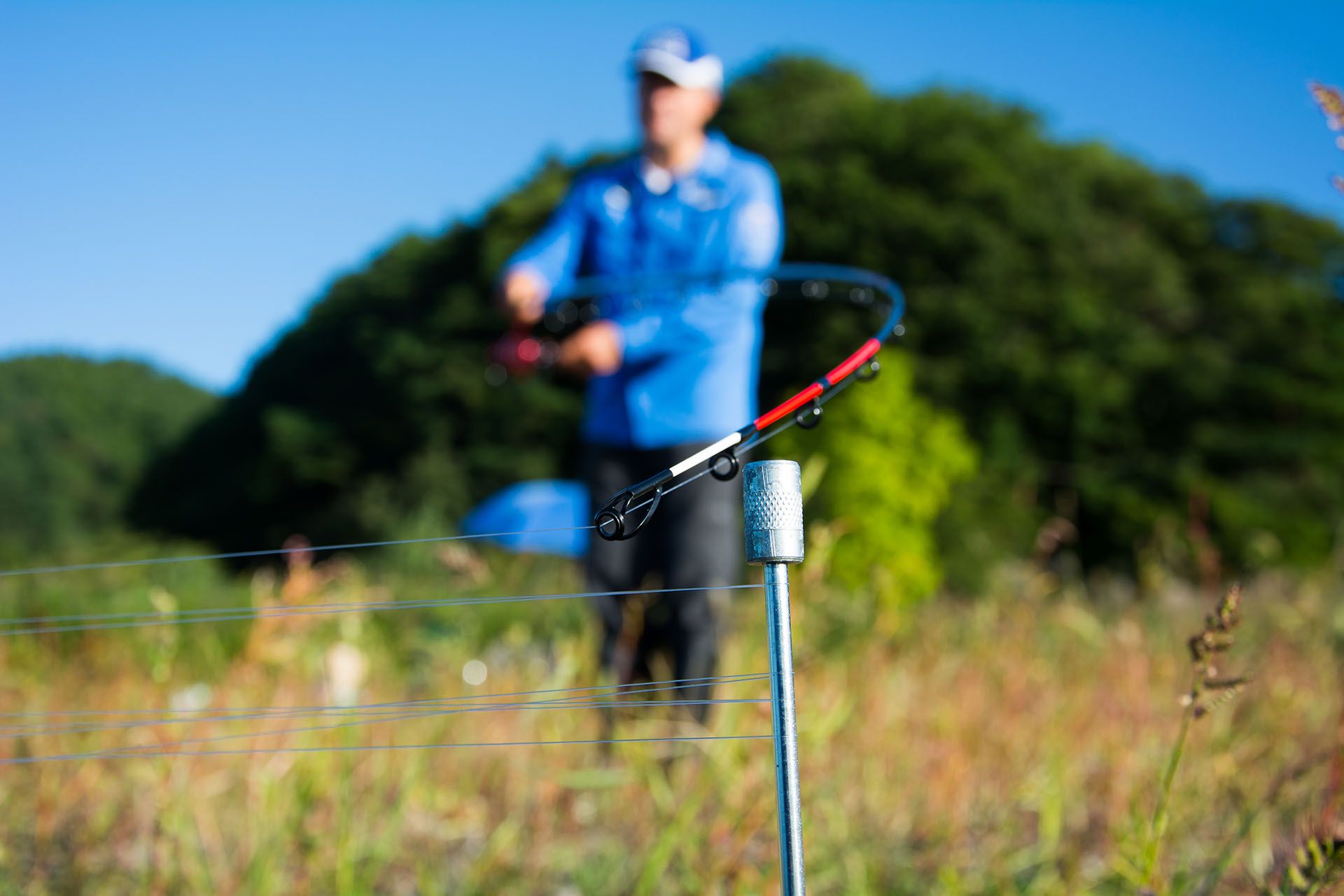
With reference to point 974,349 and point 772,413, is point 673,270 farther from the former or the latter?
point 974,349

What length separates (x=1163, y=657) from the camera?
3.34 metres

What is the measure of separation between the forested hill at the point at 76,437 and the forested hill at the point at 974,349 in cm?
164

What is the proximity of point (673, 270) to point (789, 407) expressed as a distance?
2.23m

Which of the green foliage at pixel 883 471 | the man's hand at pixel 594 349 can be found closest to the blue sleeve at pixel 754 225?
the man's hand at pixel 594 349

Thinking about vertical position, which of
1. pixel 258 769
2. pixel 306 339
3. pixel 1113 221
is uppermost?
pixel 1113 221

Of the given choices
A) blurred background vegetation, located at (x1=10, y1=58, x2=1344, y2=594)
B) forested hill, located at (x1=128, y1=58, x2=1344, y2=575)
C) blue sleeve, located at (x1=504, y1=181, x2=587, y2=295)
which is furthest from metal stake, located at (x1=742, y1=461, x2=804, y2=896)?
forested hill, located at (x1=128, y1=58, x2=1344, y2=575)

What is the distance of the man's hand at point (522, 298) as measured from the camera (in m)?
2.62

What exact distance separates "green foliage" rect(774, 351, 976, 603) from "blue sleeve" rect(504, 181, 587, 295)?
824 centimetres

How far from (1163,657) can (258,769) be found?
269 centimetres

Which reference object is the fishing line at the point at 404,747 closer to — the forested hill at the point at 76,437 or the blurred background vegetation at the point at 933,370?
the forested hill at the point at 76,437

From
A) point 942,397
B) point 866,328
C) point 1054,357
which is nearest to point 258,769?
point 866,328

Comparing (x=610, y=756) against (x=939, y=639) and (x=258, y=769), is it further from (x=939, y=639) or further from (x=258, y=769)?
(x=939, y=639)

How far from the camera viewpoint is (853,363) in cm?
82

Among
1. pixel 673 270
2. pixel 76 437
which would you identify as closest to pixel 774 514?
pixel 673 270
